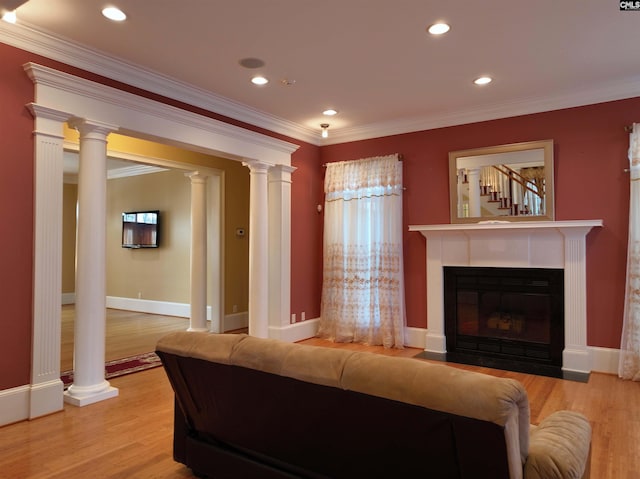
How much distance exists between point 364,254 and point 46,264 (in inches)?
141

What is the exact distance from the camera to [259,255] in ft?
18.0

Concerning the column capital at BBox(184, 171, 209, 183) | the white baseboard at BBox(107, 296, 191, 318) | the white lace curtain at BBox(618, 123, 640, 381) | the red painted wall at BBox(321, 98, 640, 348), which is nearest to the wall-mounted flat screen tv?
the white baseboard at BBox(107, 296, 191, 318)

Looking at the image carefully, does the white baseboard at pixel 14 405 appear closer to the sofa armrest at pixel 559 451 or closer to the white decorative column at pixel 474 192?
the sofa armrest at pixel 559 451

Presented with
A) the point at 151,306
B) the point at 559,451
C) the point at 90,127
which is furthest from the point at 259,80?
the point at 151,306

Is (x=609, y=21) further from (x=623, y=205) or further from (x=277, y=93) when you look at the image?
(x=277, y=93)

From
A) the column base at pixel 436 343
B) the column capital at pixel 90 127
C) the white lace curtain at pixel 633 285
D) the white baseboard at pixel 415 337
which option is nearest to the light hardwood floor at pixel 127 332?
the column capital at pixel 90 127

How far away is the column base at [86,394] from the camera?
11.7ft

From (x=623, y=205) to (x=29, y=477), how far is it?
5.26 meters

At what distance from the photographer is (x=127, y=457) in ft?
8.95

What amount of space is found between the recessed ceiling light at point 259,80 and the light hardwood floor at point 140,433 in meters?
2.99

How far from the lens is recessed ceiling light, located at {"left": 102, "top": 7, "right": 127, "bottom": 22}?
302cm

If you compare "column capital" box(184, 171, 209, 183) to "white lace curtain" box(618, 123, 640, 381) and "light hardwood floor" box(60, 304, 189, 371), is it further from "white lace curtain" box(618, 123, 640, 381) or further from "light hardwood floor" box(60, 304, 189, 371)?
"white lace curtain" box(618, 123, 640, 381)

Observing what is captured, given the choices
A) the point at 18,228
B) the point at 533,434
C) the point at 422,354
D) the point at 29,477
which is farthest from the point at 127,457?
the point at 422,354

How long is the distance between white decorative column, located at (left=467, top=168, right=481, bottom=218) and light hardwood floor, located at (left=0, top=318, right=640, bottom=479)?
6.21ft
